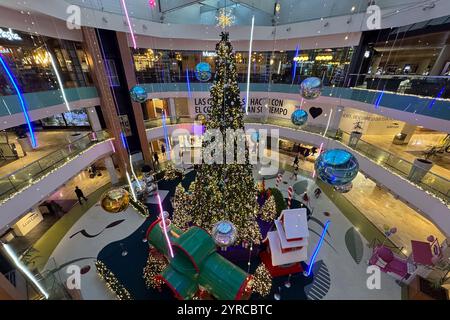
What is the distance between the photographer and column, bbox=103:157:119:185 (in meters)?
12.5

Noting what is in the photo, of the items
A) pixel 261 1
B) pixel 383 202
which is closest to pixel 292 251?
pixel 383 202

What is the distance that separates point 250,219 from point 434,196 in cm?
636

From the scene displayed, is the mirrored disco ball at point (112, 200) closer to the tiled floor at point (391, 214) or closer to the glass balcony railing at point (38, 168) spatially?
the glass balcony railing at point (38, 168)

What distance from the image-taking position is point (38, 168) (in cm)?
799

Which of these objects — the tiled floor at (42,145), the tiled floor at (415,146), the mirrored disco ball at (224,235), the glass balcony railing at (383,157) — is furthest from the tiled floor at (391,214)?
the tiled floor at (42,145)

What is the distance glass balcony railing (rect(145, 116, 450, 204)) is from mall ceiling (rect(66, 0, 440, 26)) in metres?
6.34

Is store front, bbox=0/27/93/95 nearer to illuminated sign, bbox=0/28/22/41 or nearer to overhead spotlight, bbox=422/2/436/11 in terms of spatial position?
illuminated sign, bbox=0/28/22/41

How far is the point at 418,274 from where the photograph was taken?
7.03 meters

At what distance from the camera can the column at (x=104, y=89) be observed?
10000 millimetres

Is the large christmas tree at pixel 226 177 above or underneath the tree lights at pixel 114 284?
above

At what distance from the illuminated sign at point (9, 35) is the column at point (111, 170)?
7.15 m
